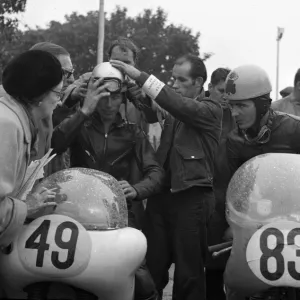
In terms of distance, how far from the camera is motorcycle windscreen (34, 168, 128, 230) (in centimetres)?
363

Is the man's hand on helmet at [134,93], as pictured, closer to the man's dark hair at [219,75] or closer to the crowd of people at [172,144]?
the crowd of people at [172,144]

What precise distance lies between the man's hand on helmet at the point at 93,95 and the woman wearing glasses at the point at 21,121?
0.90 metres

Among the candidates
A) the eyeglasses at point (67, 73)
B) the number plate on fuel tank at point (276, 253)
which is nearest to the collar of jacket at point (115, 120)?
the eyeglasses at point (67, 73)

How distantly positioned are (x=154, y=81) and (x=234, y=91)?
2.30 ft

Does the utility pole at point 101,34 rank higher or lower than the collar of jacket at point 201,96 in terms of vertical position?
lower

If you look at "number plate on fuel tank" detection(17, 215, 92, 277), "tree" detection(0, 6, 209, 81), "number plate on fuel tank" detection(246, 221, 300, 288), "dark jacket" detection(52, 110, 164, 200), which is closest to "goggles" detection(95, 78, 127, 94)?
"dark jacket" detection(52, 110, 164, 200)

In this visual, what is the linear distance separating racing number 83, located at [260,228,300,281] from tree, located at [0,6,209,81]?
30871 millimetres

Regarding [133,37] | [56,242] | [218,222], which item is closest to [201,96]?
[218,222]

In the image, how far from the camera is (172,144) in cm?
520

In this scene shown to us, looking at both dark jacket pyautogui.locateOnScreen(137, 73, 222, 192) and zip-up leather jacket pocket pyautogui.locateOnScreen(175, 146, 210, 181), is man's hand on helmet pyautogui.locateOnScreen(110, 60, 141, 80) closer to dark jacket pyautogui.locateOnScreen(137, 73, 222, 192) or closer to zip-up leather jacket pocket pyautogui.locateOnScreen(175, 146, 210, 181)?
dark jacket pyautogui.locateOnScreen(137, 73, 222, 192)

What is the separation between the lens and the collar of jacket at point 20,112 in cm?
354

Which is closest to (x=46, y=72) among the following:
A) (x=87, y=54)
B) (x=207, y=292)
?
(x=207, y=292)

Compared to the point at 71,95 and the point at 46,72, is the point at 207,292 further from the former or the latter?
the point at 46,72

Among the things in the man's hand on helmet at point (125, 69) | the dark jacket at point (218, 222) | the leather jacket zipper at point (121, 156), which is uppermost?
the man's hand on helmet at point (125, 69)
